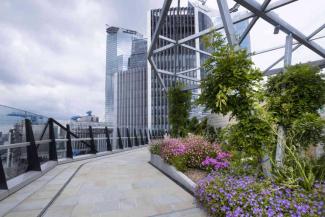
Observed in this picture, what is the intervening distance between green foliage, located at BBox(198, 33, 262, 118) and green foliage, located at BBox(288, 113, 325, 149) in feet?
3.13

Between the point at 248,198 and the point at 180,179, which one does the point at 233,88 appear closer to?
the point at 248,198

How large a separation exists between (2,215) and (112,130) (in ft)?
30.2

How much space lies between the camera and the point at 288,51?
297 inches

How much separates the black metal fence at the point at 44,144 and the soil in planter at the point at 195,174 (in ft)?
10.4

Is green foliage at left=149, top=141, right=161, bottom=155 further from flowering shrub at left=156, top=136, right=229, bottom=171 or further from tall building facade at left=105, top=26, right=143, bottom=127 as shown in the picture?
tall building facade at left=105, top=26, right=143, bottom=127

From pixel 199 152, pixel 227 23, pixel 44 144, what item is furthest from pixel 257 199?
pixel 44 144

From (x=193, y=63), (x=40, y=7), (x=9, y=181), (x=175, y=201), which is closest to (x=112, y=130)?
(x=40, y=7)

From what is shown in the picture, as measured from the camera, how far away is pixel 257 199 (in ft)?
7.95

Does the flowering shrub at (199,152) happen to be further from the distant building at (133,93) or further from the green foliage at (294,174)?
the distant building at (133,93)

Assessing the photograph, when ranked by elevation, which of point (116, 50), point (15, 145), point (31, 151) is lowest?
point (31, 151)

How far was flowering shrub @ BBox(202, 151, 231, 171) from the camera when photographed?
13.3ft

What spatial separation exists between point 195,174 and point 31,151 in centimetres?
360

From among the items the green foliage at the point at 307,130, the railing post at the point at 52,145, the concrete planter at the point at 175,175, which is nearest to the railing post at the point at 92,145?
the railing post at the point at 52,145

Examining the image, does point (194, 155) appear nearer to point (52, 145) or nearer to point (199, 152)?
point (199, 152)
